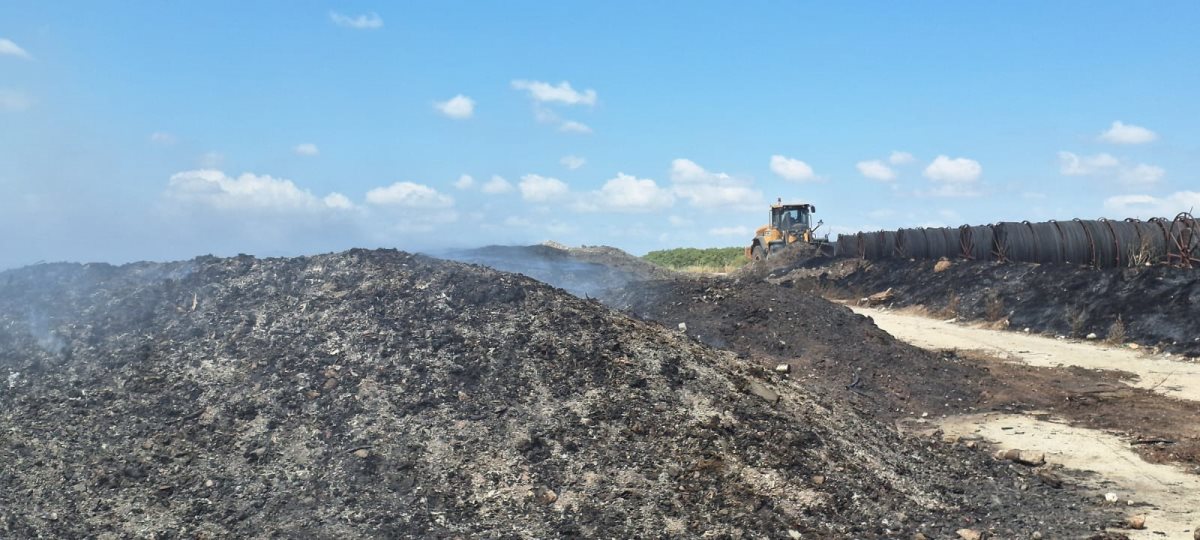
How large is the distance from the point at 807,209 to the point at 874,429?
2302 cm

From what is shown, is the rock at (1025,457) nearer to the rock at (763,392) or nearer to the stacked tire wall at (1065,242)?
the rock at (763,392)

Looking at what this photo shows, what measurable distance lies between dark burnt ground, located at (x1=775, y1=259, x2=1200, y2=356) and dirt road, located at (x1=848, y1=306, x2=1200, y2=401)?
1.91 feet

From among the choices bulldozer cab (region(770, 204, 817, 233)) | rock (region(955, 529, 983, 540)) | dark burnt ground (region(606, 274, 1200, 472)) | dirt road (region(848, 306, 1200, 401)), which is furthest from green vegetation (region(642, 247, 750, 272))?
rock (region(955, 529, 983, 540))

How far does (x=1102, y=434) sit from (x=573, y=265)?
20435 millimetres

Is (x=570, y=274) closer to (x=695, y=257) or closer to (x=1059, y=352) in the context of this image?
(x=1059, y=352)

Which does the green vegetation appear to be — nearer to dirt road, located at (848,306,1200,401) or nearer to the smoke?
the smoke

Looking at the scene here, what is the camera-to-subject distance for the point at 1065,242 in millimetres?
18031

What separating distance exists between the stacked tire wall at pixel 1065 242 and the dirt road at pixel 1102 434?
264 cm

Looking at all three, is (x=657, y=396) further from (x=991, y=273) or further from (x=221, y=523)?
(x=991, y=273)

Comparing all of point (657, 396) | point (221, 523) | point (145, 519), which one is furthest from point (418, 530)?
point (657, 396)

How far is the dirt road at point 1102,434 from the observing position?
22.3 feet

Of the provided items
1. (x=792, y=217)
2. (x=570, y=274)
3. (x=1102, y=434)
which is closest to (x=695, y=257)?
(x=792, y=217)

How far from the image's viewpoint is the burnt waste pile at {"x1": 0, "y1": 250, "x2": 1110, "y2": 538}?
6.06 m

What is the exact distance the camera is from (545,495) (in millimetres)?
6184
